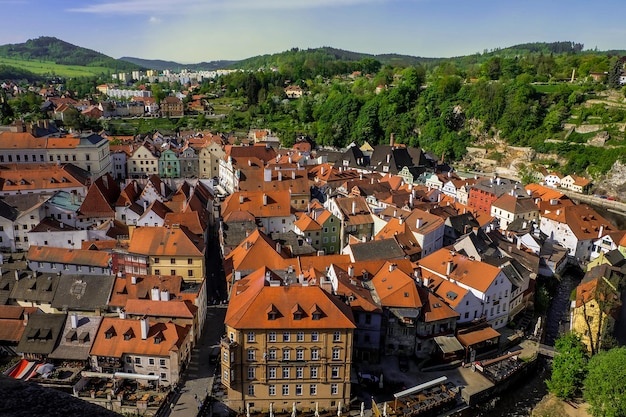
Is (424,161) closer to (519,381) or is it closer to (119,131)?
(519,381)

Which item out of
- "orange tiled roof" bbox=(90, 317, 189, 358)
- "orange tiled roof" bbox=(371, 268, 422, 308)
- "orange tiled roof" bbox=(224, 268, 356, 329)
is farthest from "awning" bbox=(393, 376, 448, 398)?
"orange tiled roof" bbox=(90, 317, 189, 358)

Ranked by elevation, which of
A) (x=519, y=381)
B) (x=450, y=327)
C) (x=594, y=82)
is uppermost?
(x=594, y=82)

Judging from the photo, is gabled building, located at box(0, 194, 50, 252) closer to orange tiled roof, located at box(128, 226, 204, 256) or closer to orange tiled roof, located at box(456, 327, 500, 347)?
orange tiled roof, located at box(128, 226, 204, 256)

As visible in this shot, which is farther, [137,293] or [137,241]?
[137,241]

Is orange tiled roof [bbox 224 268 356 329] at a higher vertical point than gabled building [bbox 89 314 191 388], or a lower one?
higher

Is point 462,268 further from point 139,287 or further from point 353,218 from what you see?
point 139,287

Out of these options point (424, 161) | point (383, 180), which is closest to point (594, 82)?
point (424, 161)
